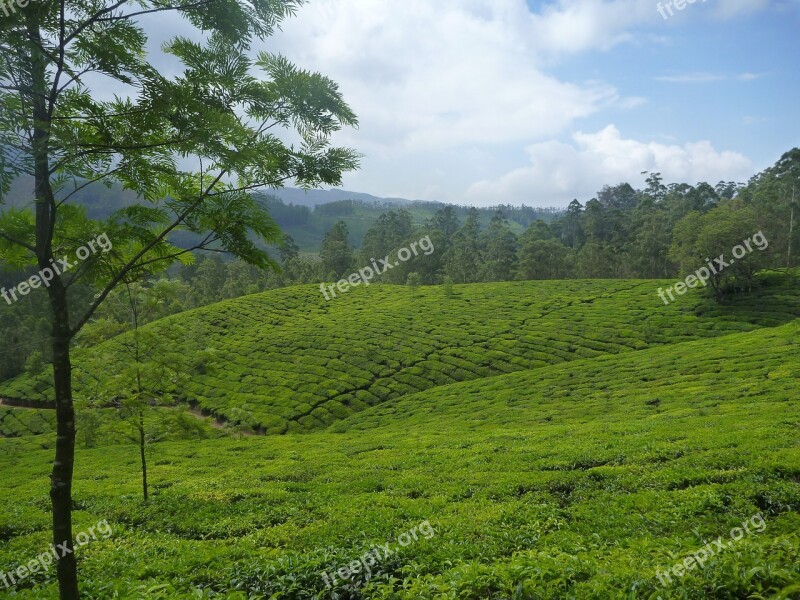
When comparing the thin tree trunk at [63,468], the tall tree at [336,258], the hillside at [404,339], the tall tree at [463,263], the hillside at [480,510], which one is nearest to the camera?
the thin tree trunk at [63,468]

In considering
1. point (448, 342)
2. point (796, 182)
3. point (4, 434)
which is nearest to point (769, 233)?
point (796, 182)

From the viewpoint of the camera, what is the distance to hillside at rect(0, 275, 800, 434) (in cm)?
4062

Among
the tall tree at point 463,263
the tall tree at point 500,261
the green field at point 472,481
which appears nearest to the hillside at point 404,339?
the green field at point 472,481

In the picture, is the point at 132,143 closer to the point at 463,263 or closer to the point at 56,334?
the point at 56,334

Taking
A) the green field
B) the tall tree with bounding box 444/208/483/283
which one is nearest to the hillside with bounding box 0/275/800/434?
the green field

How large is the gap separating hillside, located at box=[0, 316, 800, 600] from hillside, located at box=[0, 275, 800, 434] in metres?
14.2

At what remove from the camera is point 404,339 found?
5103 cm

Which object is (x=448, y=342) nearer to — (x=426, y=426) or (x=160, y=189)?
(x=426, y=426)

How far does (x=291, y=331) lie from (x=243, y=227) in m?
52.2

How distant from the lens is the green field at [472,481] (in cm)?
698

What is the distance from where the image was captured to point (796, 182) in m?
80.9

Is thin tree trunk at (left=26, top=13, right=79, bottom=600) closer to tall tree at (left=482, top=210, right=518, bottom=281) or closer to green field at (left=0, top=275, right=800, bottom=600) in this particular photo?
green field at (left=0, top=275, right=800, bottom=600)

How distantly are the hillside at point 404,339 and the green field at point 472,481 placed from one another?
424mm

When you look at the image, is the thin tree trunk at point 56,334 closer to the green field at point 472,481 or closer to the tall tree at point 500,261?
the green field at point 472,481
